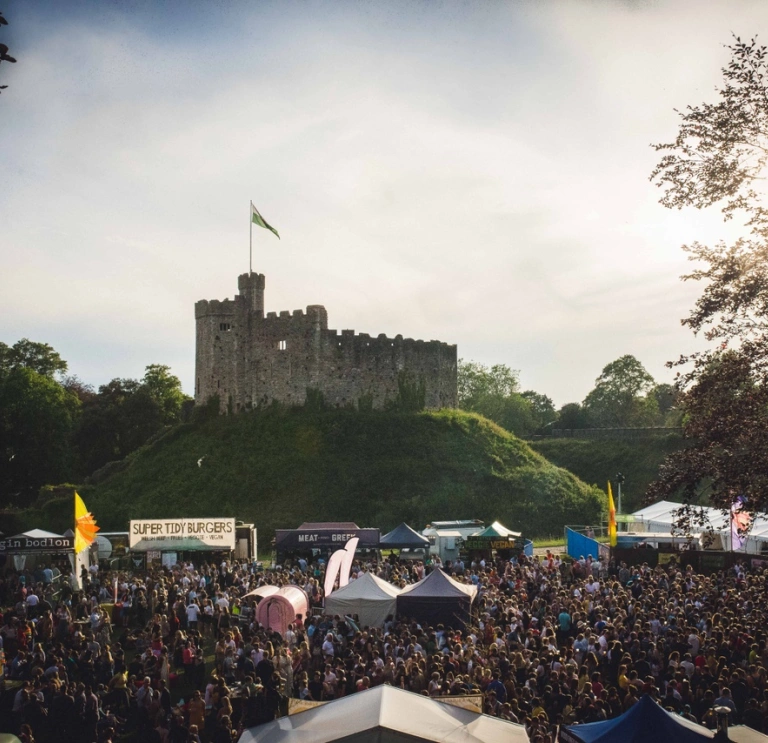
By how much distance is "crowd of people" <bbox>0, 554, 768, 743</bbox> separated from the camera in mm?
13750

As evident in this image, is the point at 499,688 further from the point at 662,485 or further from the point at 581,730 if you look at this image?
the point at 662,485

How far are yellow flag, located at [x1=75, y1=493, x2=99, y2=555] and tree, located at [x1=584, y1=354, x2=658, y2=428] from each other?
69400 millimetres

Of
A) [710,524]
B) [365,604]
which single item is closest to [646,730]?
[365,604]

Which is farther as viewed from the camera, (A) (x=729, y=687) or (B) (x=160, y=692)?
(B) (x=160, y=692)

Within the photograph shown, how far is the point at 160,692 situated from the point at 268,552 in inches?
952

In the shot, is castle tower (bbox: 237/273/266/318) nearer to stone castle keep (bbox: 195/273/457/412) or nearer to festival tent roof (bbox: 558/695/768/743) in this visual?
stone castle keep (bbox: 195/273/457/412)

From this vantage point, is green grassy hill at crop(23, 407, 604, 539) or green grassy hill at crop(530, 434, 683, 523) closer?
green grassy hill at crop(23, 407, 604, 539)

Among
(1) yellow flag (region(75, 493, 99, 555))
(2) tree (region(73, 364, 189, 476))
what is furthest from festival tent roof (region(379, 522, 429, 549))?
(2) tree (region(73, 364, 189, 476))

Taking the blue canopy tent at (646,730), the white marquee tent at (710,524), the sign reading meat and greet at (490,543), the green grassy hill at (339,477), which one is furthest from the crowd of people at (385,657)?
the green grassy hill at (339,477)

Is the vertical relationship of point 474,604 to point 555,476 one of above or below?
below

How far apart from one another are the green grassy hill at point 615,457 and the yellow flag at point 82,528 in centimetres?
4097

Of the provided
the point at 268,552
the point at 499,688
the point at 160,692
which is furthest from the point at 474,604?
the point at 268,552

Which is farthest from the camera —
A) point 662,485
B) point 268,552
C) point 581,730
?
point 268,552

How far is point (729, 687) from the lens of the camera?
13.5 m
